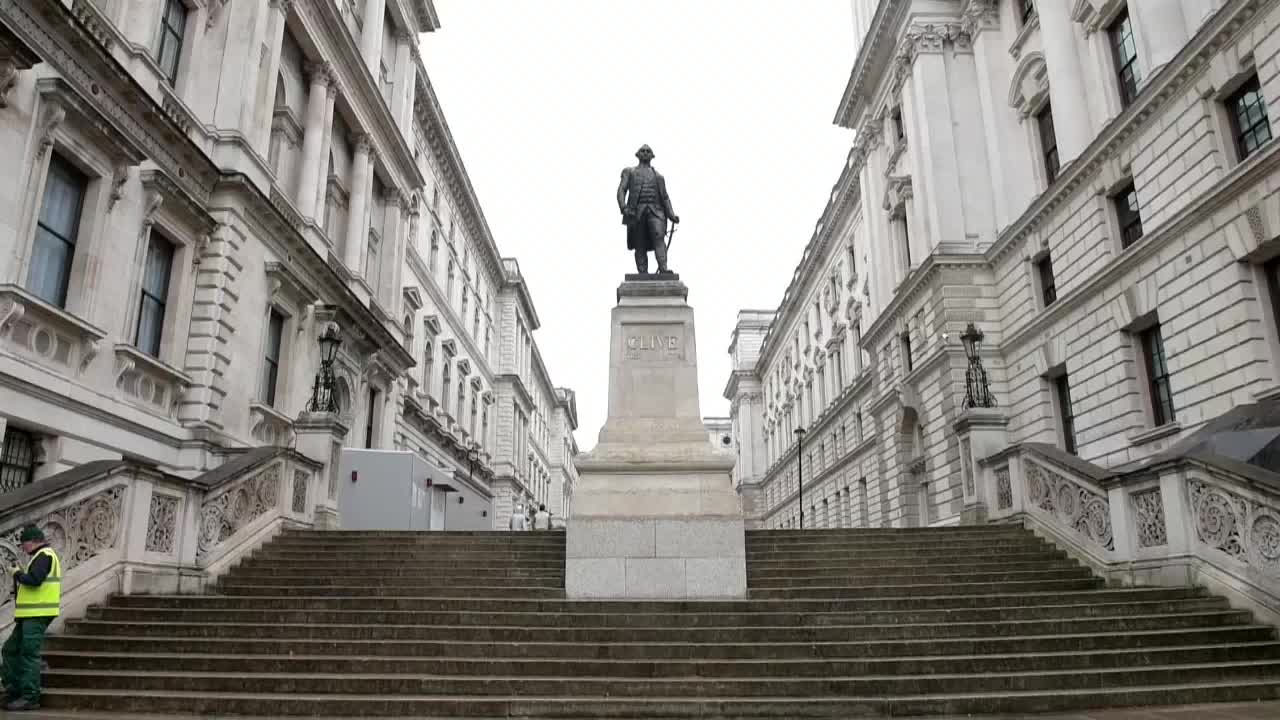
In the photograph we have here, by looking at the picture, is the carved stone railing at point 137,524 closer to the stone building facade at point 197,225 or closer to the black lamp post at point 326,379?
the stone building facade at point 197,225

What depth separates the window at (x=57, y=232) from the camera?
1328cm

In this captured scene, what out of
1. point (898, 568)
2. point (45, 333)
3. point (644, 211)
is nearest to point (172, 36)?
point (45, 333)

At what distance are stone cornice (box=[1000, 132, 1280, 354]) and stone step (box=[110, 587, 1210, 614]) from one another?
899 centimetres

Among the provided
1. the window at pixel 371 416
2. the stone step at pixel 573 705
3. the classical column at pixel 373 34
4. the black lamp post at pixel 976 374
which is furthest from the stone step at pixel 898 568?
the classical column at pixel 373 34

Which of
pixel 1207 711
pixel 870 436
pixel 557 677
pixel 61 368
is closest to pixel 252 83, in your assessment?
pixel 61 368

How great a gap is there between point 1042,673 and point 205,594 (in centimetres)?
1004

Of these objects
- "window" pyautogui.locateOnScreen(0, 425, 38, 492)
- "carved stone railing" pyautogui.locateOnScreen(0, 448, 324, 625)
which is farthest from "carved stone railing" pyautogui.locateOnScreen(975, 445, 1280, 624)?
Answer: "window" pyautogui.locateOnScreen(0, 425, 38, 492)

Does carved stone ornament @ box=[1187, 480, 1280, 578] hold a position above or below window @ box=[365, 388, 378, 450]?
below

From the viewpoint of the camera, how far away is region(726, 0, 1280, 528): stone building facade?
1595 centimetres

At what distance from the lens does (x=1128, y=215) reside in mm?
20203

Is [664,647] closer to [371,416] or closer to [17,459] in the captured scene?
[17,459]

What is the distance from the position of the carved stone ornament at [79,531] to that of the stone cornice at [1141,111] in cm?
1999

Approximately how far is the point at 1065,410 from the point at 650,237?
1597cm

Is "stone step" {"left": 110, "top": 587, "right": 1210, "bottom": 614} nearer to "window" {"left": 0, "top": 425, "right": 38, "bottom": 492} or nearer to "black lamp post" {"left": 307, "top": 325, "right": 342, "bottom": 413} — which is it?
"window" {"left": 0, "top": 425, "right": 38, "bottom": 492}
